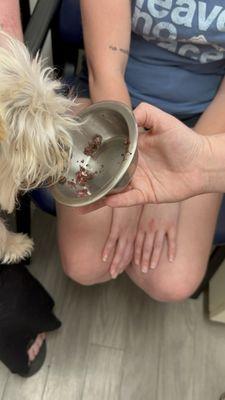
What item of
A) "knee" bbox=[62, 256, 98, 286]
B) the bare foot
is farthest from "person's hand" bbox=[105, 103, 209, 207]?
the bare foot

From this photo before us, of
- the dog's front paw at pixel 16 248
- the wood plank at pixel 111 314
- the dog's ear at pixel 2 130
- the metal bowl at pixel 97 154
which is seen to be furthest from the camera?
the wood plank at pixel 111 314

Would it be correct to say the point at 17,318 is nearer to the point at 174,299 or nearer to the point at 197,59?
the point at 174,299

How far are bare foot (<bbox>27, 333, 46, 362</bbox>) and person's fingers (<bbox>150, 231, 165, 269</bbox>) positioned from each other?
438mm

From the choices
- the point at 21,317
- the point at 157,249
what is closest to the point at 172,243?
the point at 157,249

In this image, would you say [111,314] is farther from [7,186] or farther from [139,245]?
[7,186]

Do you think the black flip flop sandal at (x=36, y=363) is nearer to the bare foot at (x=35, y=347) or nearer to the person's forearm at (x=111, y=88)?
the bare foot at (x=35, y=347)

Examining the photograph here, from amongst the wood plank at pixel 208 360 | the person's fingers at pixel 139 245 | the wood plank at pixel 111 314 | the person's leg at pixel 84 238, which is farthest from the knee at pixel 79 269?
the wood plank at pixel 208 360

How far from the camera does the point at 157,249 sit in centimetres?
104

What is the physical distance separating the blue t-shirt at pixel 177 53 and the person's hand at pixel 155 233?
0.25m

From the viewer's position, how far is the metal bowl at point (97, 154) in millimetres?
841

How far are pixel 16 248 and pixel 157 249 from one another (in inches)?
16.4

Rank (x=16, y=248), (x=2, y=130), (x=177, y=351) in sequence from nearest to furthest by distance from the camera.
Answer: (x=2, y=130)
(x=16, y=248)
(x=177, y=351)

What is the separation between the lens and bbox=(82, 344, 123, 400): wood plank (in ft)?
4.23

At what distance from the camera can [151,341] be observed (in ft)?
4.54
